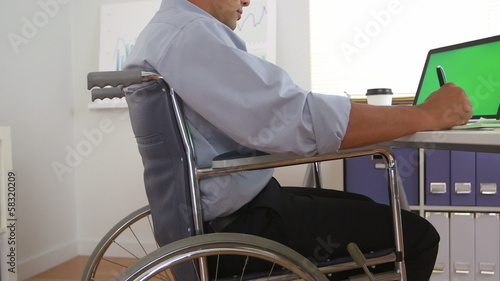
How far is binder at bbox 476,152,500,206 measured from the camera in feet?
5.66

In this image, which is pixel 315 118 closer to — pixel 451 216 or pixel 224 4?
pixel 224 4

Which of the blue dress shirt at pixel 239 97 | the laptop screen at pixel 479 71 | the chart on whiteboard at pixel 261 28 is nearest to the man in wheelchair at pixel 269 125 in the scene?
the blue dress shirt at pixel 239 97

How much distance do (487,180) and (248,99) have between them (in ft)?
4.65

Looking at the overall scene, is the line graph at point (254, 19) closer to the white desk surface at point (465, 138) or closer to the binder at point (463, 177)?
the binder at point (463, 177)

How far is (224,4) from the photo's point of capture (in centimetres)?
102

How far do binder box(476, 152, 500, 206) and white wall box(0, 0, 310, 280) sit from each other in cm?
93

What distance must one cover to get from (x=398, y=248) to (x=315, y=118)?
0.98ft

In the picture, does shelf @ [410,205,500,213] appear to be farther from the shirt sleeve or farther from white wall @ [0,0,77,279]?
white wall @ [0,0,77,279]

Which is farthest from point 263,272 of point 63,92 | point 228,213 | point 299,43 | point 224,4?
point 63,92

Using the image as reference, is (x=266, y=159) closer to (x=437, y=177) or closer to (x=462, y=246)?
(x=437, y=177)

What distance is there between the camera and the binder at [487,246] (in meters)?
1.73

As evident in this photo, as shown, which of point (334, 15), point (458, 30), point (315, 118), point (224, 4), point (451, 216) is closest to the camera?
point (315, 118)

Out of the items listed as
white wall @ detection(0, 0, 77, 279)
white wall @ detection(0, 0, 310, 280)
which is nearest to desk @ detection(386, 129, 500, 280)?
white wall @ detection(0, 0, 310, 280)

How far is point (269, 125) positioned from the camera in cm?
75
